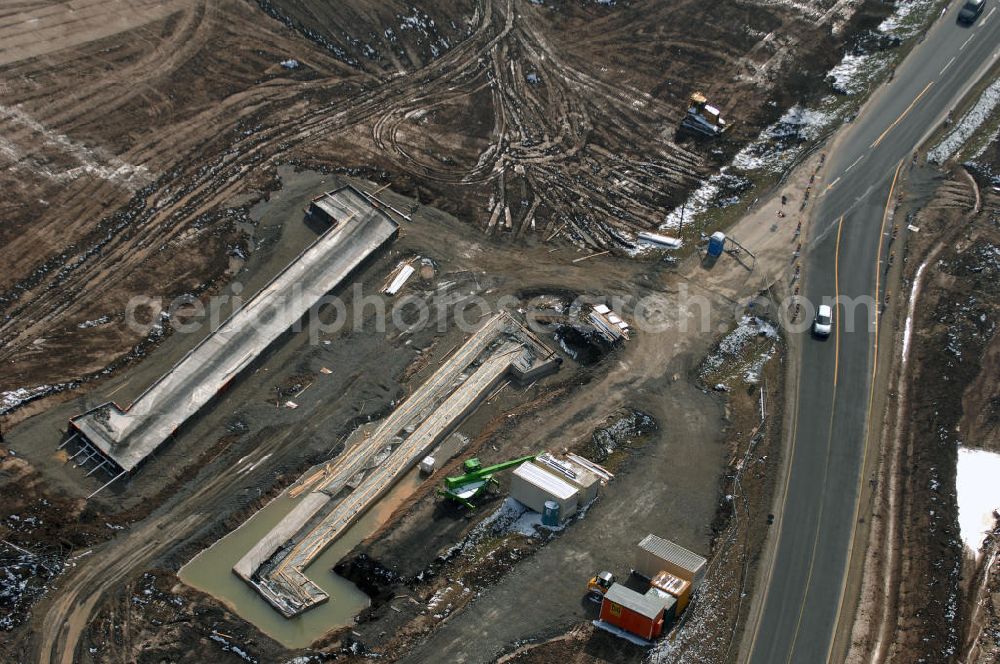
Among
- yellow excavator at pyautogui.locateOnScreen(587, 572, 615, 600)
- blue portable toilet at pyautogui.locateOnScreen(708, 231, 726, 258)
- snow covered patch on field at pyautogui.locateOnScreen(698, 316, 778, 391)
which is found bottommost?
yellow excavator at pyautogui.locateOnScreen(587, 572, 615, 600)

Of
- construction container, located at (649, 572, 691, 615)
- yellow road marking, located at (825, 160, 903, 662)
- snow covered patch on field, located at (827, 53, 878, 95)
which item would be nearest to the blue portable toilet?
yellow road marking, located at (825, 160, 903, 662)

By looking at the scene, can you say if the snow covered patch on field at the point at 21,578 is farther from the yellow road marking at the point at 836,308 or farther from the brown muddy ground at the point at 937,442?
the yellow road marking at the point at 836,308

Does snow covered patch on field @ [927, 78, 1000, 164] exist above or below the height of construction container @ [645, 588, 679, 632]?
above

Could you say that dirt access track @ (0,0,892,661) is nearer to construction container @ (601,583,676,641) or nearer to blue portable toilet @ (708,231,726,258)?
blue portable toilet @ (708,231,726,258)

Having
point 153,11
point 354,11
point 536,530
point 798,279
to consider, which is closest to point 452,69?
point 354,11

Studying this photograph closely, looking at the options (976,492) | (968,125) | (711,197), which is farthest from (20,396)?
(968,125)

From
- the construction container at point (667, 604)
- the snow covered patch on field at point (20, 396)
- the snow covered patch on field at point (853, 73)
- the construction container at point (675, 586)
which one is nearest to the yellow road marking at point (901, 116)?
the snow covered patch on field at point (853, 73)

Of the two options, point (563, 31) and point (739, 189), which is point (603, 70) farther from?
point (739, 189)

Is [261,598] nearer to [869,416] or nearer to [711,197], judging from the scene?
[869,416]
